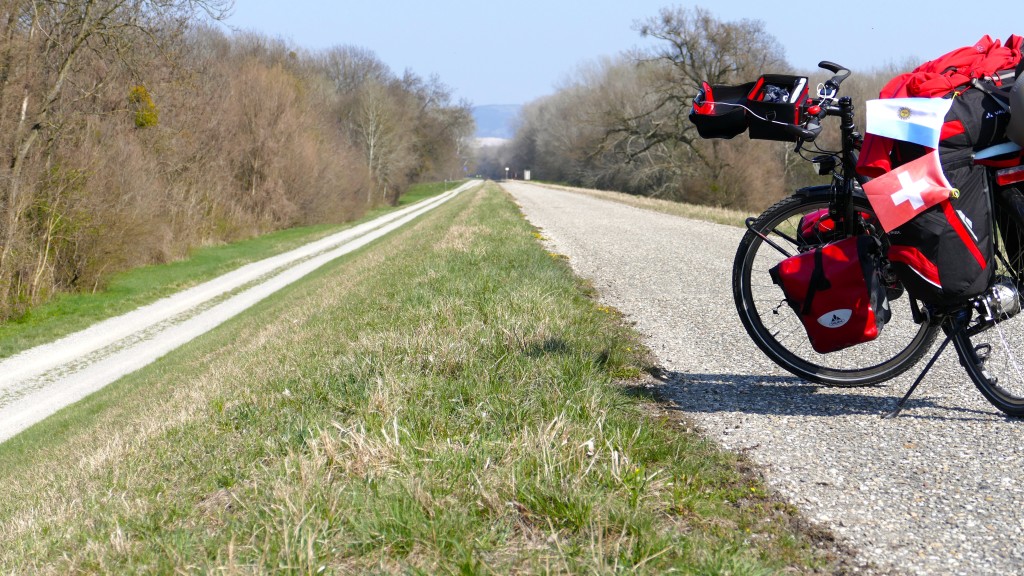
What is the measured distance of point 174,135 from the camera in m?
32.5

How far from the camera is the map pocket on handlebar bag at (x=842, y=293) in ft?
13.3

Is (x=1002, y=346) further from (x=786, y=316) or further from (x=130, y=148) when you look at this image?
(x=130, y=148)

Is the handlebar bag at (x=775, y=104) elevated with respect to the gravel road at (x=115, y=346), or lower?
elevated

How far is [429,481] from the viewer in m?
2.96

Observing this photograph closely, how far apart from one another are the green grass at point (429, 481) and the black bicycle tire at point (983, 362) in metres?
1.59

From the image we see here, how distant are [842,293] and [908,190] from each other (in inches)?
25.0

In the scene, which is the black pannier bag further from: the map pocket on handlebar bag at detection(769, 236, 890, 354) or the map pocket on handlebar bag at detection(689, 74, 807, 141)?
the map pocket on handlebar bag at detection(689, 74, 807, 141)

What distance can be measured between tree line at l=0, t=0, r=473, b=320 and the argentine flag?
2124 centimetres

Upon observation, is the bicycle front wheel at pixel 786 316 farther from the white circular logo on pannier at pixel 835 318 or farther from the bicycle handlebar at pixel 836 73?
the bicycle handlebar at pixel 836 73

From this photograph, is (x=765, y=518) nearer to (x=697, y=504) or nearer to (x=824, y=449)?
(x=697, y=504)

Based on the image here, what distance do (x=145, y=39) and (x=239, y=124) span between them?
2239cm

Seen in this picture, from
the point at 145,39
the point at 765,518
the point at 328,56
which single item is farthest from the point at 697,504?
the point at 328,56

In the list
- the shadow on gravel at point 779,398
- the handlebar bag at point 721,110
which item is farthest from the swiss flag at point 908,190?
the shadow on gravel at point 779,398

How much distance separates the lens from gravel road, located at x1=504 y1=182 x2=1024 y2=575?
2646mm
